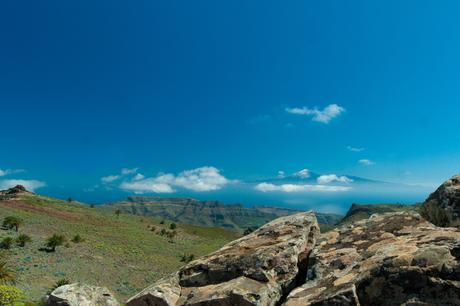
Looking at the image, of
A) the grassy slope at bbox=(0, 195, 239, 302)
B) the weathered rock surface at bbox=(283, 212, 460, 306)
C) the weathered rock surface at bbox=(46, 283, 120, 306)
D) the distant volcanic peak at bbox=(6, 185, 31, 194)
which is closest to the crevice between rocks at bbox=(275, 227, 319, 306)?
the weathered rock surface at bbox=(283, 212, 460, 306)

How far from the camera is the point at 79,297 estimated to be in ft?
33.7

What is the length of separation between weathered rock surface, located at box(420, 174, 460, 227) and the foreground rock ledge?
16.5 ft

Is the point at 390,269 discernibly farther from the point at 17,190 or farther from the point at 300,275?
the point at 17,190

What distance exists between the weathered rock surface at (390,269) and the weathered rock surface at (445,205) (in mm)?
484

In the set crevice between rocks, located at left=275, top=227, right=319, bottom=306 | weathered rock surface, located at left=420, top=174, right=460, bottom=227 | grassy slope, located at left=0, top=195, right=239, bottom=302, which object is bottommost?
grassy slope, located at left=0, top=195, right=239, bottom=302

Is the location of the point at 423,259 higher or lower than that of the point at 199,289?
higher

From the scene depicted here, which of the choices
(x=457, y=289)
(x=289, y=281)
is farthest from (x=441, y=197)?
(x=289, y=281)

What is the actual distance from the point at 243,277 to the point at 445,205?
793 centimetres

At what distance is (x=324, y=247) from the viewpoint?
8727mm

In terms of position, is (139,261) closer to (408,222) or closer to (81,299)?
(81,299)

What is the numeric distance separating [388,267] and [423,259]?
0.77 metres

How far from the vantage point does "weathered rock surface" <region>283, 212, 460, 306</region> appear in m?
4.29

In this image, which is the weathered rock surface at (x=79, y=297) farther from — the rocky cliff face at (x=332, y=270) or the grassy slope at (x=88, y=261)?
the grassy slope at (x=88, y=261)

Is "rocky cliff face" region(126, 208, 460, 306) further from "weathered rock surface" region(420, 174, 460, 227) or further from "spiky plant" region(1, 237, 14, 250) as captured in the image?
"spiky plant" region(1, 237, 14, 250)
